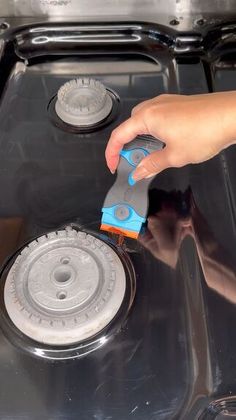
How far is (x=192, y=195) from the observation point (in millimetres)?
646

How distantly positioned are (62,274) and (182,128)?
Answer: 19 centimetres

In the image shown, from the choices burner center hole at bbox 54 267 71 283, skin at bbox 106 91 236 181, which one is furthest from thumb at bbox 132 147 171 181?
burner center hole at bbox 54 267 71 283

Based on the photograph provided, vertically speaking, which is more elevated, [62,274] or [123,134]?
[123,134]

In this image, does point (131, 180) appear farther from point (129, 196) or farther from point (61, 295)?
point (61, 295)

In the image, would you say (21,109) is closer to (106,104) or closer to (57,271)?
(106,104)

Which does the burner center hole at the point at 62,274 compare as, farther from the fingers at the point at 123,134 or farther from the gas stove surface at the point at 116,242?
the fingers at the point at 123,134

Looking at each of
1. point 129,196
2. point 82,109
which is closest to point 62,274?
point 129,196

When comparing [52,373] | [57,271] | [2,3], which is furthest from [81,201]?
[2,3]

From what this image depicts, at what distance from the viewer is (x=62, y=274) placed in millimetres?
562

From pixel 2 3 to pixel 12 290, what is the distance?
1.49ft

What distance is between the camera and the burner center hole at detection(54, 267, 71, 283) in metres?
0.56

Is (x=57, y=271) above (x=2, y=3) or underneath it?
underneath

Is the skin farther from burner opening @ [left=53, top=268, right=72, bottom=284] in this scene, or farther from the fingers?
burner opening @ [left=53, top=268, right=72, bottom=284]

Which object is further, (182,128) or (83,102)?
(83,102)
